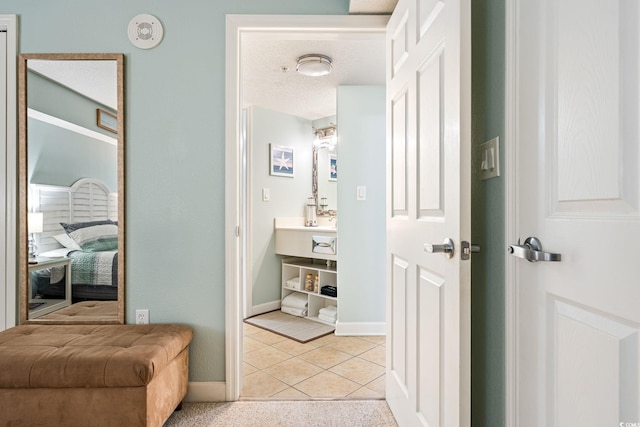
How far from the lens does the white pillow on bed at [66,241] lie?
182 cm

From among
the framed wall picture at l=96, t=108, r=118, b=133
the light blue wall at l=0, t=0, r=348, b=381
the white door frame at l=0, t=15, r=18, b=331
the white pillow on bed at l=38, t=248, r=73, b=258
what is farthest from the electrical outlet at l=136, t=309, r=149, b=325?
the framed wall picture at l=96, t=108, r=118, b=133

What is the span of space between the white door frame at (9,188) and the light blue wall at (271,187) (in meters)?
1.94

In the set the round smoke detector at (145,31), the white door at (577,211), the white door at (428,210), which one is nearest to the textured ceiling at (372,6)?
the white door at (428,210)

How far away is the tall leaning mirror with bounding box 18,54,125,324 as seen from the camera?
5.84ft

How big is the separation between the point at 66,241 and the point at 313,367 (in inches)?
67.7

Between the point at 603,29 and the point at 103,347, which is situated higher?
the point at 603,29

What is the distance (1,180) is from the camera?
1788 mm

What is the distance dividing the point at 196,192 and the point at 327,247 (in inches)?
64.2

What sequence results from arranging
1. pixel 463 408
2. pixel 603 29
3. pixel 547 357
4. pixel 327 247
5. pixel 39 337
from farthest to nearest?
1. pixel 327 247
2. pixel 39 337
3. pixel 463 408
4. pixel 547 357
5. pixel 603 29

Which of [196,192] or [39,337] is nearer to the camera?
[39,337]

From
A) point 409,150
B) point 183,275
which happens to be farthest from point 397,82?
point 183,275

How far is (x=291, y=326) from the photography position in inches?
124

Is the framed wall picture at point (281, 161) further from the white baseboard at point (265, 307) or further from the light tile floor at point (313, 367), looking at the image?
the light tile floor at point (313, 367)

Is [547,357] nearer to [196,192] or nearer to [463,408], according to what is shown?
[463,408]
